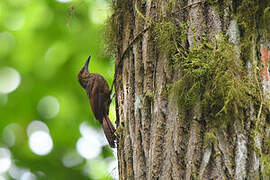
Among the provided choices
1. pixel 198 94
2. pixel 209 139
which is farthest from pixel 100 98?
pixel 209 139

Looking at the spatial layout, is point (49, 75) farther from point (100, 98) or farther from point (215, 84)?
point (215, 84)

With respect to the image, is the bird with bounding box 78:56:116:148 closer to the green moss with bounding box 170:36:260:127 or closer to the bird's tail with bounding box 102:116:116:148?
the bird's tail with bounding box 102:116:116:148

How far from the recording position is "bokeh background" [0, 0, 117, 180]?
579 cm

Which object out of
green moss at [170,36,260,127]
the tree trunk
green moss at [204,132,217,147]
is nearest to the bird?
the tree trunk

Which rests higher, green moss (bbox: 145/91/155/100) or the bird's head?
the bird's head

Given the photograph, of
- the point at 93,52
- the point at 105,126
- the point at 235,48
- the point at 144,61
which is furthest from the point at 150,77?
the point at 93,52

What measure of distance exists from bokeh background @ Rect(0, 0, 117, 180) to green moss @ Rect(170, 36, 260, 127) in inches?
133

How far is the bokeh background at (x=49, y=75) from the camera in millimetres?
5793

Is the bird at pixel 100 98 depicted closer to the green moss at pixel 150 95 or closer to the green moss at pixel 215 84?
the green moss at pixel 150 95

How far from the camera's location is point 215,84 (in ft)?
7.13

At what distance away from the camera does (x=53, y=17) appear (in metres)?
5.86

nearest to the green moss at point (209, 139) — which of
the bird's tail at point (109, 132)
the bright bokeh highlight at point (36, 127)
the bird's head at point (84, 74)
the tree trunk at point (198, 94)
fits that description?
the tree trunk at point (198, 94)

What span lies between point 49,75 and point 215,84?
4039 mm

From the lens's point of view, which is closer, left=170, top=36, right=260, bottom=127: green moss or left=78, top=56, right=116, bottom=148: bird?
left=170, top=36, right=260, bottom=127: green moss
